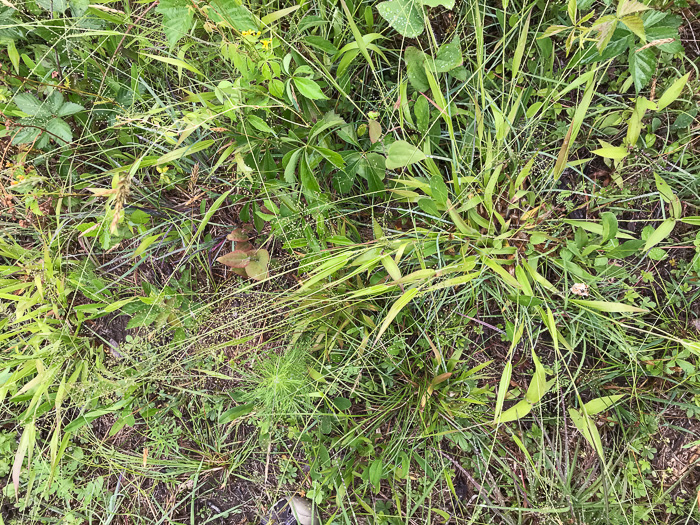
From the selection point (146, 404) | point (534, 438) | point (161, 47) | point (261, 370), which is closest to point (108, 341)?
point (146, 404)

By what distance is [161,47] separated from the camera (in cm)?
136

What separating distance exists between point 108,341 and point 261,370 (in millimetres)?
698

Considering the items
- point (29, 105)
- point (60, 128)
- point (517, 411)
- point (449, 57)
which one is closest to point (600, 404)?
point (517, 411)

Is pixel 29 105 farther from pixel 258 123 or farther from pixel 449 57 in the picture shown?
pixel 449 57

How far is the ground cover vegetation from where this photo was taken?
1182mm

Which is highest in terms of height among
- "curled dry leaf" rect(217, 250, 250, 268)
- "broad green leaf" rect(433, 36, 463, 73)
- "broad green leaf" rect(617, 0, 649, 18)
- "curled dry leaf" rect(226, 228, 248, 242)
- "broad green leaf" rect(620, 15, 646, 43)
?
"broad green leaf" rect(617, 0, 649, 18)

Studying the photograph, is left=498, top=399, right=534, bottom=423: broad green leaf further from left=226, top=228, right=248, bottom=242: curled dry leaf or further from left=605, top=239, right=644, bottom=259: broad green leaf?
left=226, top=228, right=248, bottom=242: curled dry leaf

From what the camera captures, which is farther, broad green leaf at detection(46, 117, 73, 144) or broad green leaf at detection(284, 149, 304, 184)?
broad green leaf at detection(46, 117, 73, 144)

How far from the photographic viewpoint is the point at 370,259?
3.80 feet

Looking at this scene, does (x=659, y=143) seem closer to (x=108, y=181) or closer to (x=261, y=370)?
(x=261, y=370)

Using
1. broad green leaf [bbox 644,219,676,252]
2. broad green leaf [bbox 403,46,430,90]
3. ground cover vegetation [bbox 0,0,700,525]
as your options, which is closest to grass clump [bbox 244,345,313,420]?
ground cover vegetation [bbox 0,0,700,525]

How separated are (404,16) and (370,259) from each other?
67cm

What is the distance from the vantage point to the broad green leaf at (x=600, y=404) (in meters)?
1.24

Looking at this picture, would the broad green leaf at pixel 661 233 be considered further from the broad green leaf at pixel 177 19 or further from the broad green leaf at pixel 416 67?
the broad green leaf at pixel 177 19
